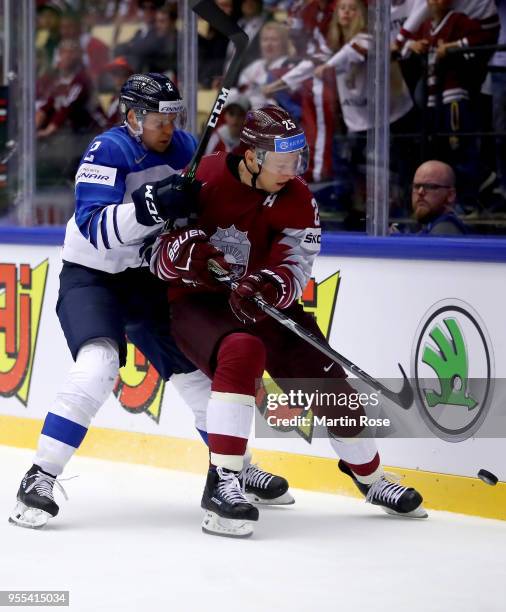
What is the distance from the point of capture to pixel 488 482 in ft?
11.5

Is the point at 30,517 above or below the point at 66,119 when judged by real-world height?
below

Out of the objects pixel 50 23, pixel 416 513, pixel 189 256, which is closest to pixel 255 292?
pixel 189 256

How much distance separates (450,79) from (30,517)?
2132 mm

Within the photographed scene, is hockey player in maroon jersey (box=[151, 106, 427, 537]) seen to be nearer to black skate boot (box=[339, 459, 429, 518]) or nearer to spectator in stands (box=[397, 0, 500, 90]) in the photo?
black skate boot (box=[339, 459, 429, 518])

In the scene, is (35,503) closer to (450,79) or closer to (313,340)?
(313,340)

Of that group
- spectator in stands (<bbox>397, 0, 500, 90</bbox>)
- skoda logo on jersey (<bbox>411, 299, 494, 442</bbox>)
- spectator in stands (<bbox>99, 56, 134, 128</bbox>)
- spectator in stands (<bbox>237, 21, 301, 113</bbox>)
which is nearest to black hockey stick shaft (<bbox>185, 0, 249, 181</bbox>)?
skoda logo on jersey (<bbox>411, 299, 494, 442</bbox>)

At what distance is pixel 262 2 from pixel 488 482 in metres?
2.54

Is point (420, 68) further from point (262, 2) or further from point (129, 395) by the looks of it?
point (129, 395)

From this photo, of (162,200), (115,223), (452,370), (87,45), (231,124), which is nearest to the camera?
(162,200)

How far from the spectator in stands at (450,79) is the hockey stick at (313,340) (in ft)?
3.11

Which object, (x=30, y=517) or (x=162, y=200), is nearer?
(x=162, y=200)

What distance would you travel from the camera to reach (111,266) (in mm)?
3615

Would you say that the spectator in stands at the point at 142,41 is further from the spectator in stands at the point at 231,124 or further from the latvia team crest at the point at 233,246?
the latvia team crest at the point at 233,246

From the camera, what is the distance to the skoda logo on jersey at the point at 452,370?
3658 millimetres
